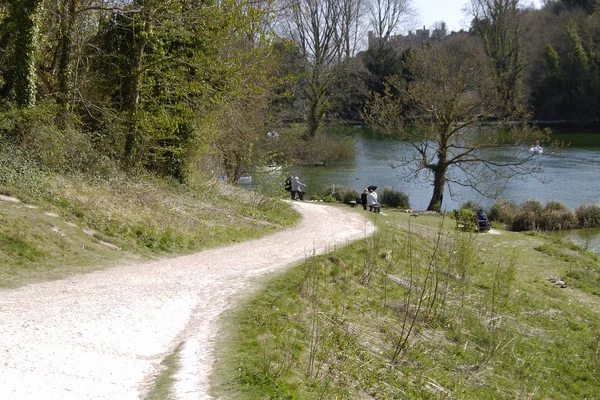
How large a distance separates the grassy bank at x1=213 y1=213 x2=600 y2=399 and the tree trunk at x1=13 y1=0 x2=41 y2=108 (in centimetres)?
830

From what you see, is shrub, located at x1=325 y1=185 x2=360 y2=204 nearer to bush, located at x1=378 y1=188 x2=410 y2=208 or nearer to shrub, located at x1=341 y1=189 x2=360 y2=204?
shrub, located at x1=341 y1=189 x2=360 y2=204

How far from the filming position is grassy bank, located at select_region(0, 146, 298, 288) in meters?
10.9

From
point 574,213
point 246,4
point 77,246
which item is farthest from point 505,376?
point 574,213

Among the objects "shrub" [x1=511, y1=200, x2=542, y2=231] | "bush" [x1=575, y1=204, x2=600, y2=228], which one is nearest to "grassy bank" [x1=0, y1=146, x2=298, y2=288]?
"shrub" [x1=511, y1=200, x2=542, y2=231]

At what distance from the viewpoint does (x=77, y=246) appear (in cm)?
1191

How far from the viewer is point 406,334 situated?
10.6 meters

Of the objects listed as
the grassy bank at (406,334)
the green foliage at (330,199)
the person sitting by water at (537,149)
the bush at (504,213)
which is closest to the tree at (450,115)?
the person sitting by water at (537,149)

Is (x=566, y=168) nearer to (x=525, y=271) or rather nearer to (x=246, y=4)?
(x=525, y=271)

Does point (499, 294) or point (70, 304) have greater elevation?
point (70, 304)

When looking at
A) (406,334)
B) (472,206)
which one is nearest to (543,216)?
(472,206)

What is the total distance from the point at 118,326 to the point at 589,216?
24970 mm

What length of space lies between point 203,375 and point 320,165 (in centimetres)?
3973

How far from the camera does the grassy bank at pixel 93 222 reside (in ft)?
35.9

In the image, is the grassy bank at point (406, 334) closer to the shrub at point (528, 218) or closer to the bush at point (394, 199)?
the shrub at point (528, 218)
